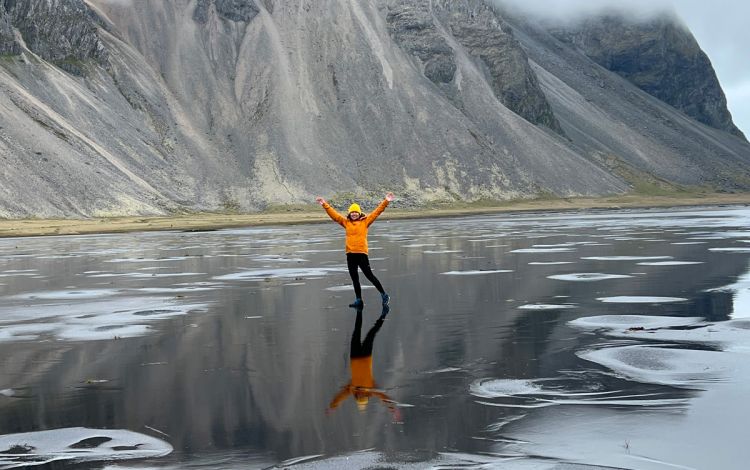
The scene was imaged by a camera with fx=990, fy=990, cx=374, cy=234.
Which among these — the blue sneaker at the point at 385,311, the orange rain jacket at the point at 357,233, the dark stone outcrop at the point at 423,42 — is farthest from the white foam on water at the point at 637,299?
the dark stone outcrop at the point at 423,42

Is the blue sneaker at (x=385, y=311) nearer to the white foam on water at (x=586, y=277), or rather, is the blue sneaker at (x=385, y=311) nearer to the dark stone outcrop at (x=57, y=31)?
the white foam on water at (x=586, y=277)

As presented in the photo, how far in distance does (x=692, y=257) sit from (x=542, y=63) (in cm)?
16022

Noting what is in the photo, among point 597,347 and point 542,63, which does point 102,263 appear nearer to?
point 597,347

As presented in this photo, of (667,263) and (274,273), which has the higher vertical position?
(274,273)

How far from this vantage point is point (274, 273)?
26516 mm

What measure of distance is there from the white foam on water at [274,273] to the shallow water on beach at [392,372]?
31.0 inches

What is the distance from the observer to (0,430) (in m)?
8.81

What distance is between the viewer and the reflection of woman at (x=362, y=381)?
955 cm

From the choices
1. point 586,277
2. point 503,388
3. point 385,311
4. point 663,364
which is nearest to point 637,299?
point 385,311

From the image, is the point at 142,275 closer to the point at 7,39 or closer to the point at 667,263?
the point at 667,263

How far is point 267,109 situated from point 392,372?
10647 centimetres

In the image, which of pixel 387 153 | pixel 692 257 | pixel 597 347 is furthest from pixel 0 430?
pixel 387 153

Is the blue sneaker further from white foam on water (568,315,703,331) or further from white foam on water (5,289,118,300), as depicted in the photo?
white foam on water (5,289,118,300)

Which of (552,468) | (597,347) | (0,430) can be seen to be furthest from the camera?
(597,347)
